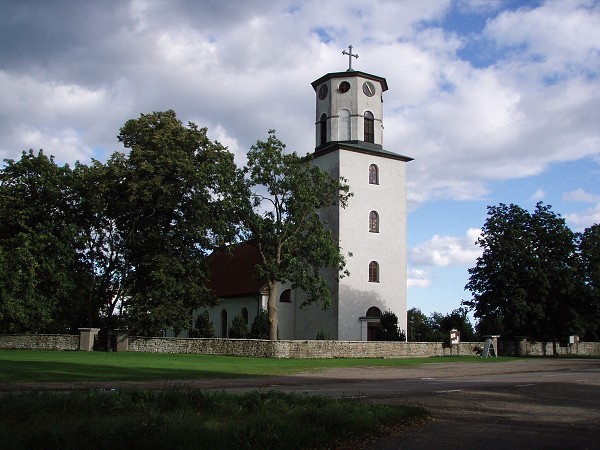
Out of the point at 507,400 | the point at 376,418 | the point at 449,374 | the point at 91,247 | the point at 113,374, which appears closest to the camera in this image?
the point at 376,418

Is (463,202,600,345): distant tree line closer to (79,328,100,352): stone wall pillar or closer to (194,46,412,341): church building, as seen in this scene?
(194,46,412,341): church building

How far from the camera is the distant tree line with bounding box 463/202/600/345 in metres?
44.5

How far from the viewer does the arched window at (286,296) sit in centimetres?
4675

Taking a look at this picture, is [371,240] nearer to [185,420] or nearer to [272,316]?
[272,316]

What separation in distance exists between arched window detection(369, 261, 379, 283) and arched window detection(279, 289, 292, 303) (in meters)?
6.99

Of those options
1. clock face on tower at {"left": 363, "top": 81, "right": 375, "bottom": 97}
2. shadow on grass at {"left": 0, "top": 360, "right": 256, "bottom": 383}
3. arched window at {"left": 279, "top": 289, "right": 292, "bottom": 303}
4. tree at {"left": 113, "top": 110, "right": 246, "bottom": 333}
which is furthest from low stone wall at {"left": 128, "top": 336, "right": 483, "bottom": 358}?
clock face on tower at {"left": 363, "top": 81, "right": 375, "bottom": 97}

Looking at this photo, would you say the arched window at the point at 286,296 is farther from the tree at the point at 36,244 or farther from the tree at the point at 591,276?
the tree at the point at 591,276

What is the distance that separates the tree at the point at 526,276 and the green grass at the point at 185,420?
119 ft

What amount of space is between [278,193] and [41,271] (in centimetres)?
1585

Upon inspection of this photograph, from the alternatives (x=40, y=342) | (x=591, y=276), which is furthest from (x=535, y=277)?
(x=40, y=342)

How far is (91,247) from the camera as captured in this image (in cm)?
4288

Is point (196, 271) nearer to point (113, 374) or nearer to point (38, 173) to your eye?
point (38, 173)

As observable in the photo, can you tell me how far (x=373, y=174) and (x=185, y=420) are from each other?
36848 mm

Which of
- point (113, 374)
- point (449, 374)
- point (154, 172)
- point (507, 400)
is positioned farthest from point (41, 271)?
point (507, 400)
